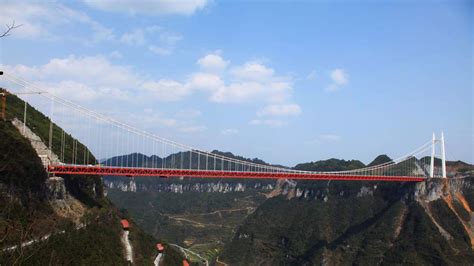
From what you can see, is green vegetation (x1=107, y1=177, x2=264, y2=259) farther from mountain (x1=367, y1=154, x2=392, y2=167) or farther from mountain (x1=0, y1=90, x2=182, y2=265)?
mountain (x1=0, y1=90, x2=182, y2=265)

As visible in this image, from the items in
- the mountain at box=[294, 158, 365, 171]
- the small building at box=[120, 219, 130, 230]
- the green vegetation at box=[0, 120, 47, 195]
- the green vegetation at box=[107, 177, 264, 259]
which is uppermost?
the mountain at box=[294, 158, 365, 171]

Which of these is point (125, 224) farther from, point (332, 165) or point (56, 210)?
point (332, 165)

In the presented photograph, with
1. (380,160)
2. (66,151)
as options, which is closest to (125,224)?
(66,151)

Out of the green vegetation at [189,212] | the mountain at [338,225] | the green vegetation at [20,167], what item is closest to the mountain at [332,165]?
the mountain at [338,225]

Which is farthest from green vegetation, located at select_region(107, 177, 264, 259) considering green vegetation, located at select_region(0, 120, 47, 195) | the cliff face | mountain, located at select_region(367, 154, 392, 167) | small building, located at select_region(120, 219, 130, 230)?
green vegetation, located at select_region(0, 120, 47, 195)

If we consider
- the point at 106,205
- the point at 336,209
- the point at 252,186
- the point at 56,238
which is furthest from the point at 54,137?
the point at 252,186

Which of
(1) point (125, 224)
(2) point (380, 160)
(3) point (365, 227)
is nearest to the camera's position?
(1) point (125, 224)

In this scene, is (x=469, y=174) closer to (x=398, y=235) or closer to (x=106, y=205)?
(x=398, y=235)
